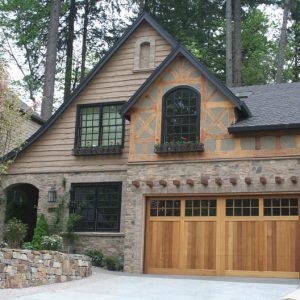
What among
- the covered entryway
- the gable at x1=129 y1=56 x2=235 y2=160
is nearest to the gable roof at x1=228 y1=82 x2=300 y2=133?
the gable at x1=129 y1=56 x2=235 y2=160

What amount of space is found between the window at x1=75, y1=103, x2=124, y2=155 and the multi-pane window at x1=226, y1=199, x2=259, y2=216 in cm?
458

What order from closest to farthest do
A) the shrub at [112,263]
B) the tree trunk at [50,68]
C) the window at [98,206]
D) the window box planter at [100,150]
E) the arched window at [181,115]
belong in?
the arched window at [181,115]
the shrub at [112,263]
the window at [98,206]
the window box planter at [100,150]
the tree trunk at [50,68]

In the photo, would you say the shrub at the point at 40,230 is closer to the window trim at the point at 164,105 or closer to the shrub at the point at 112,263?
the shrub at the point at 112,263

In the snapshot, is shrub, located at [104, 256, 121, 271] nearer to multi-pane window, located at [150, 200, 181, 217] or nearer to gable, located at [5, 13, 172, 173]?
multi-pane window, located at [150, 200, 181, 217]

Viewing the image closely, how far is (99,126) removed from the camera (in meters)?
18.9

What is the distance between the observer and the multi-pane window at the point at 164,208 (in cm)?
1627

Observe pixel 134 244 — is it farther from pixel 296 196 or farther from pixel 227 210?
pixel 296 196

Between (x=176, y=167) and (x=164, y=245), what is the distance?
2.28m

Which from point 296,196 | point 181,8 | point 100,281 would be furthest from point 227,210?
point 181,8

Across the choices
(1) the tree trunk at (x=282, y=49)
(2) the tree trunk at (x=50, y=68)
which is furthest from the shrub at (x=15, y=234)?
(1) the tree trunk at (x=282, y=49)

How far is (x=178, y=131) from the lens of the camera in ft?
54.4

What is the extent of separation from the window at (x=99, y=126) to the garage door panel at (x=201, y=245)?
4238 millimetres

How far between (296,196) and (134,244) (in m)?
4.82

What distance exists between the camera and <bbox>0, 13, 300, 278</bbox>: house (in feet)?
49.7
